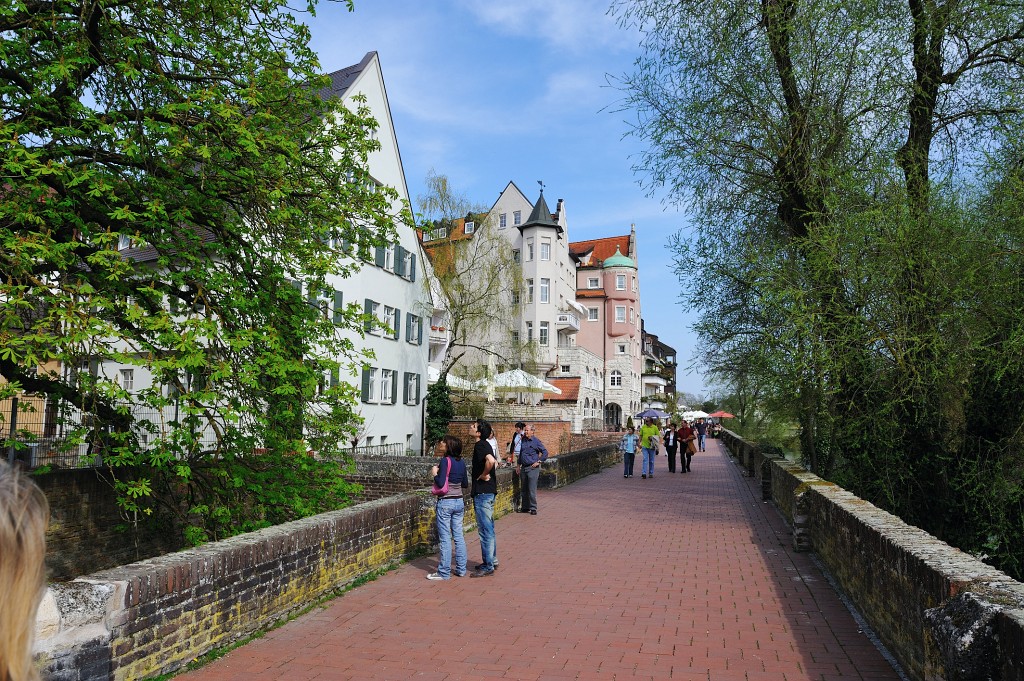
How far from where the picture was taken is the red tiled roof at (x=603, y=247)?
272 feet

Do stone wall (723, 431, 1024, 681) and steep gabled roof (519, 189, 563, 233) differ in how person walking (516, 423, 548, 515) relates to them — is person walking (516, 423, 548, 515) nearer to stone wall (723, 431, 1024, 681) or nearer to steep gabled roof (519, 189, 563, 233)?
stone wall (723, 431, 1024, 681)

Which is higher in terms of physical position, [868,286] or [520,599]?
[868,286]

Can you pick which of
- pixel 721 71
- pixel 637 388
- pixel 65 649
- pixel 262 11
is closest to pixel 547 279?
pixel 637 388

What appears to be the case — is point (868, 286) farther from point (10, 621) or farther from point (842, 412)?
point (10, 621)

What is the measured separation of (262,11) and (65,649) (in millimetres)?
9025


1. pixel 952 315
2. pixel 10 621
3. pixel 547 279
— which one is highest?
pixel 547 279

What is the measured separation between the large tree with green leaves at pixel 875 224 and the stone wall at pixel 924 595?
2.77 meters

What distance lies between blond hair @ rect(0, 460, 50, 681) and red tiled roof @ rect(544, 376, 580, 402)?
166 feet

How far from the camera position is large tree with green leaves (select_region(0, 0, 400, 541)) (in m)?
8.89

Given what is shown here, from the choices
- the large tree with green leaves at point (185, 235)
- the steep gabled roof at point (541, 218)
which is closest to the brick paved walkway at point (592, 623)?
the large tree with green leaves at point (185, 235)

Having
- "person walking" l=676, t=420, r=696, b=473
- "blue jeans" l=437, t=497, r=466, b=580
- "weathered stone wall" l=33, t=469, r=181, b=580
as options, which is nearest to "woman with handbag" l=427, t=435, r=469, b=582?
"blue jeans" l=437, t=497, r=466, b=580

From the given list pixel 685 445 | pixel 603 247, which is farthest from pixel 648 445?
pixel 603 247

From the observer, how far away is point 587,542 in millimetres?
12008

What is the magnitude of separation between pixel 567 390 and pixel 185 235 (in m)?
43.9
